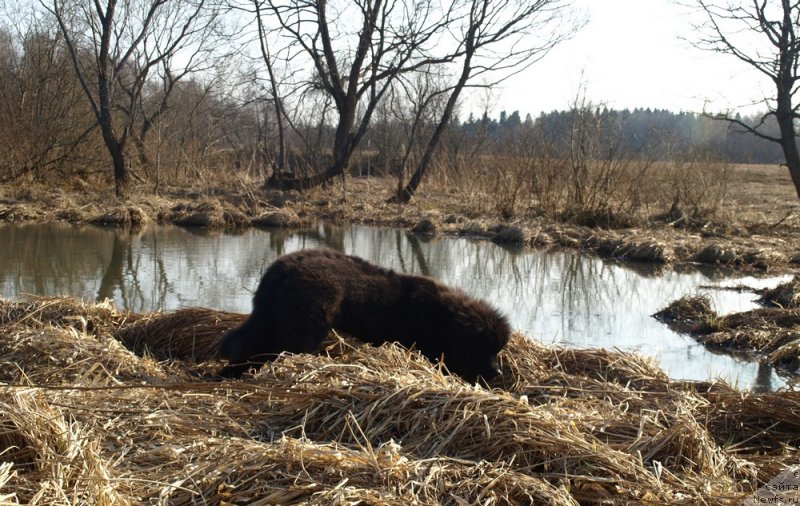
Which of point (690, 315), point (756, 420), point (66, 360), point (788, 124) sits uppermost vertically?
point (788, 124)

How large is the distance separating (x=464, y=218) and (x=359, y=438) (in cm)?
1653

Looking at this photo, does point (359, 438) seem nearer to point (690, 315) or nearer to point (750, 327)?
point (750, 327)

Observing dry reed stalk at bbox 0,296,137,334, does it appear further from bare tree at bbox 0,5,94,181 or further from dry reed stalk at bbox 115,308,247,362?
Result: bare tree at bbox 0,5,94,181

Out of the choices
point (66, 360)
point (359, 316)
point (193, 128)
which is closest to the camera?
point (66, 360)

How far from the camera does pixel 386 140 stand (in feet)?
123

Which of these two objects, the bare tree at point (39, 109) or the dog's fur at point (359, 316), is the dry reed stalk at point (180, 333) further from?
the bare tree at point (39, 109)

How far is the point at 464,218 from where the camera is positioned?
19.4m

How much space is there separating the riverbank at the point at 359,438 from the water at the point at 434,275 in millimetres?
2208

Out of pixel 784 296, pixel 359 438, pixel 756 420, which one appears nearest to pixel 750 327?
pixel 784 296

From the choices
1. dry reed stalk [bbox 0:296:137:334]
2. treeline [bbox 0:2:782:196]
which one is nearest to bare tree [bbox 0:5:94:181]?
treeline [bbox 0:2:782:196]

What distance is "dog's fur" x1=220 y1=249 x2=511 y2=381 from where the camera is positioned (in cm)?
489

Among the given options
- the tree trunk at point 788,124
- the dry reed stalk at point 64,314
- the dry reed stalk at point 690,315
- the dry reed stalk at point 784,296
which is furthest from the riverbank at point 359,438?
the tree trunk at point 788,124

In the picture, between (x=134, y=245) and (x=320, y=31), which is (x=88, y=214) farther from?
(x=320, y=31)

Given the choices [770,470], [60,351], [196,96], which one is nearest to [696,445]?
[770,470]
